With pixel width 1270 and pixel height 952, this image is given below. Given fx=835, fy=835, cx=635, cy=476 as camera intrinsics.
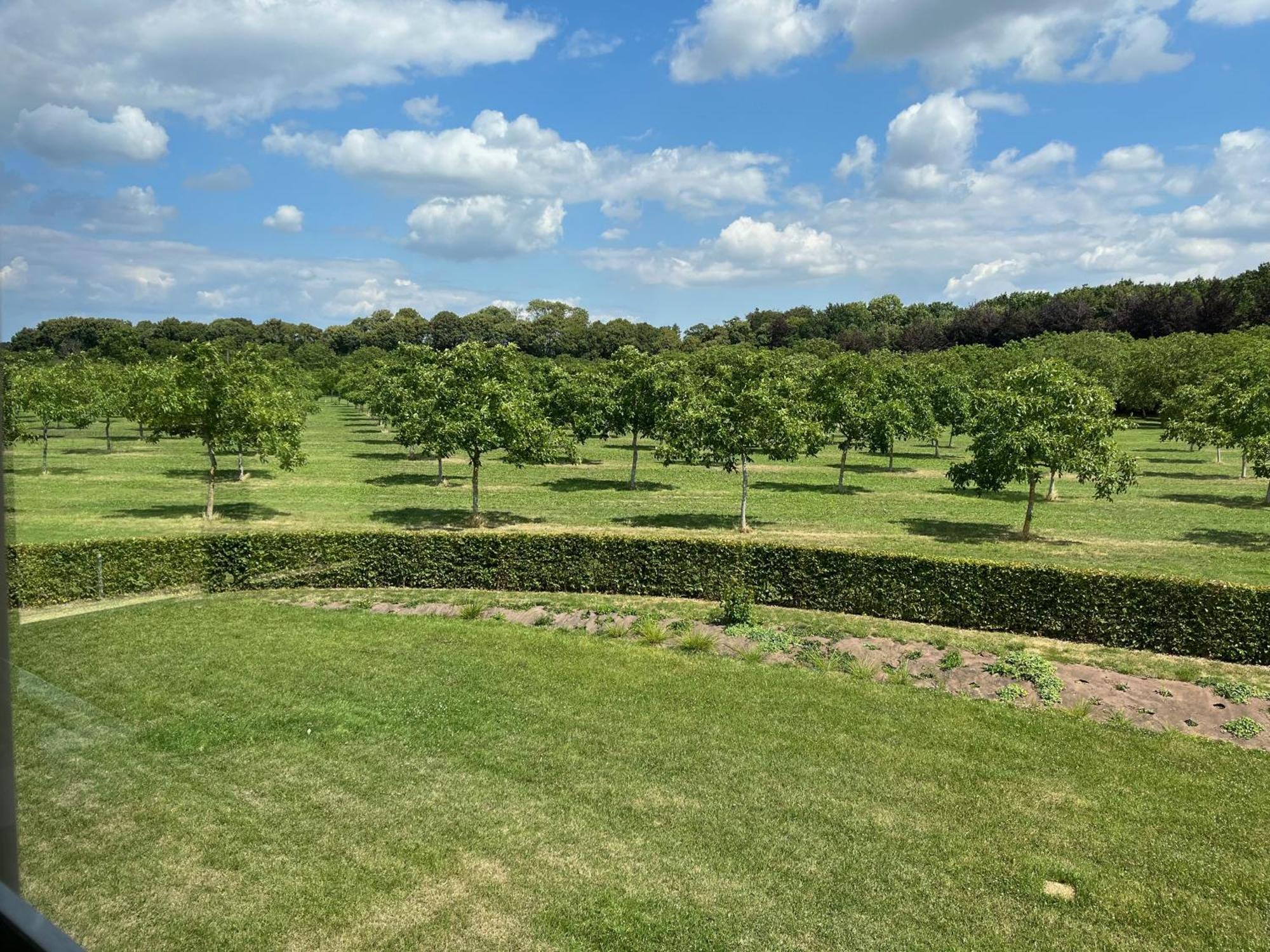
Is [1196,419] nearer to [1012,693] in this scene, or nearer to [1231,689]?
[1231,689]

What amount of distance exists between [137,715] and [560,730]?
4.66 metres

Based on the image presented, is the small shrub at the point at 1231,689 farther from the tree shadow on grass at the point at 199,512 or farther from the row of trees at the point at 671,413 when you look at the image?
the tree shadow on grass at the point at 199,512

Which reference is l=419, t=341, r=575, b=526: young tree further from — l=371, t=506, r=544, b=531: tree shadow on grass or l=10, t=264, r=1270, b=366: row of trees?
l=10, t=264, r=1270, b=366: row of trees

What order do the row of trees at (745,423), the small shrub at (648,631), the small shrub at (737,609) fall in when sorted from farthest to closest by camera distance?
the row of trees at (745,423), the small shrub at (737,609), the small shrub at (648,631)

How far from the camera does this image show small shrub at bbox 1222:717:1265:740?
11.1 meters

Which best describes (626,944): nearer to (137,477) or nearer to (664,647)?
(664,647)

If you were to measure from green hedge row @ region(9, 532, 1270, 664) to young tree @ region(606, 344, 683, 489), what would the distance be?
15.4m

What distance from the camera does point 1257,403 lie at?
94.1ft

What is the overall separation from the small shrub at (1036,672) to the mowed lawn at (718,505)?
714 cm

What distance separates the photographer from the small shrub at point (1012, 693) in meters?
12.2

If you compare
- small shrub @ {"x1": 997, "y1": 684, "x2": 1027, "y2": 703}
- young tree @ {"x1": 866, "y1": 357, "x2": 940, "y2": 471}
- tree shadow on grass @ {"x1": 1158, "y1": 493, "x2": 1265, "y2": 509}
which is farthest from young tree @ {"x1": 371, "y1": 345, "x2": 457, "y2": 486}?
tree shadow on grass @ {"x1": 1158, "y1": 493, "x2": 1265, "y2": 509}

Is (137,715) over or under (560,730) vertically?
over

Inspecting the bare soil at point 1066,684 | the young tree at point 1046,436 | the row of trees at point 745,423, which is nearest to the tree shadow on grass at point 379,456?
the row of trees at point 745,423

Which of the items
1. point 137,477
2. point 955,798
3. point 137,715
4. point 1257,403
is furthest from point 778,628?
point 137,477
